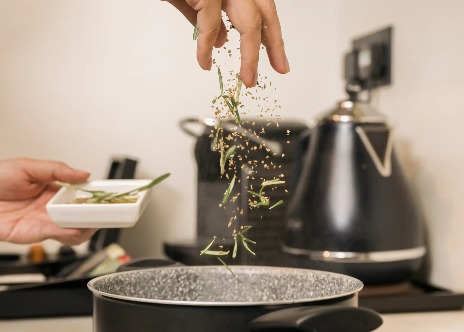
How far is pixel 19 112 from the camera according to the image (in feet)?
5.19

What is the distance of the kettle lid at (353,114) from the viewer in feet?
3.59

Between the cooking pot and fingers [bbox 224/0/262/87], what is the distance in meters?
0.19

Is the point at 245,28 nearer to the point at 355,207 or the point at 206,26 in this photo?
the point at 206,26

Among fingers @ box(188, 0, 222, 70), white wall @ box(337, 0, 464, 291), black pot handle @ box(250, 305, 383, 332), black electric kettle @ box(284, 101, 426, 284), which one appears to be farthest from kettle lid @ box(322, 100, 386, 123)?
black pot handle @ box(250, 305, 383, 332)

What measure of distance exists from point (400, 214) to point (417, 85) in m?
0.28

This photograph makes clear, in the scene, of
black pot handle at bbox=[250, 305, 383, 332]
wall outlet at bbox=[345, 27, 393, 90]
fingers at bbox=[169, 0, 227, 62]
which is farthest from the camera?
wall outlet at bbox=[345, 27, 393, 90]

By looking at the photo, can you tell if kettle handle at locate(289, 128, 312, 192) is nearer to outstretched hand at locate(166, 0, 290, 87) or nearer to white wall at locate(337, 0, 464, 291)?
white wall at locate(337, 0, 464, 291)

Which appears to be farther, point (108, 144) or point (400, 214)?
point (108, 144)

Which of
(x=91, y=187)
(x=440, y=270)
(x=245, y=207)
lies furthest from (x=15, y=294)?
(x=440, y=270)

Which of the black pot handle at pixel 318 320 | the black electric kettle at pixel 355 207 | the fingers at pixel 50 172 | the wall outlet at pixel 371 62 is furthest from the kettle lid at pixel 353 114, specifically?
the black pot handle at pixel 318 320

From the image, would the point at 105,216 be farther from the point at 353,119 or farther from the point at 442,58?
the point at 442,58

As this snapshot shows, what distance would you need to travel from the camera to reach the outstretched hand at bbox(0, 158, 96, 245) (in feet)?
3.68

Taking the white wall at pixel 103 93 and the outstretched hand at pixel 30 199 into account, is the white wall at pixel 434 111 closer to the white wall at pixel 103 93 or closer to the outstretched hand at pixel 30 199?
the white wall at pixel 103 93

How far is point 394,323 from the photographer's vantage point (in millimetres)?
941
